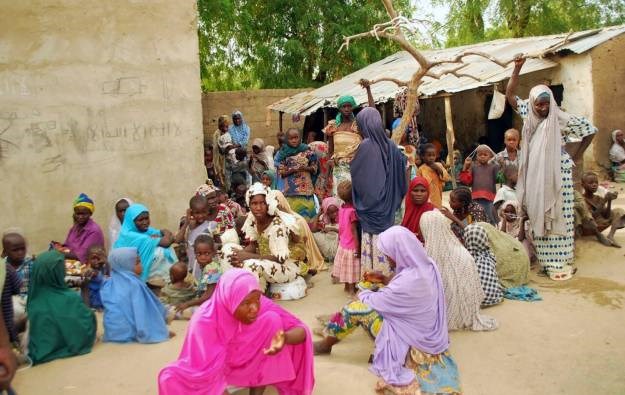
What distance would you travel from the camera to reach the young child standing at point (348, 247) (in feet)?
18.9

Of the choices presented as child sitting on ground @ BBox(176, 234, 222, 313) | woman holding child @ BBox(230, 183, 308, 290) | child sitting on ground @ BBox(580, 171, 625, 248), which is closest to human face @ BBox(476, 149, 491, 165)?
child sitting on ground @ BBox(580, 171, 625, 248)

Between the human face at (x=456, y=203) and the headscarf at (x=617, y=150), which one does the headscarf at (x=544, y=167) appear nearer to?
the human face at (x=456, y=203)

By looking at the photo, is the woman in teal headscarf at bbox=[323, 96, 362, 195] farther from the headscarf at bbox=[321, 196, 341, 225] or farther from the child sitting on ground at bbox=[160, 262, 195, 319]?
the child sitting on ground at bbox=[160, 262, 195, 319]

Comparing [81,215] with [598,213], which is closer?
[81,215]

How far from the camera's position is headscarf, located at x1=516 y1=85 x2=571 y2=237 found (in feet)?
19.0

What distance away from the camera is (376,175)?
18.0 feet

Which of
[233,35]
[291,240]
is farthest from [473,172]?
[233,35]

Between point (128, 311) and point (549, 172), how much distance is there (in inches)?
154

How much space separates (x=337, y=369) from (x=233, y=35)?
15.2 m

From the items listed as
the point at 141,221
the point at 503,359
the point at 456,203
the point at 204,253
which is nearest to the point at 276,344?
the point at 503,359

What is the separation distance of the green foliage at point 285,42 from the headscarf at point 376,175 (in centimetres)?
1263

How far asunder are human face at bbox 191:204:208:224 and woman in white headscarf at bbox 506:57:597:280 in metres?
3.17

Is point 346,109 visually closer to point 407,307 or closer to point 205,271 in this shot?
point 205,271

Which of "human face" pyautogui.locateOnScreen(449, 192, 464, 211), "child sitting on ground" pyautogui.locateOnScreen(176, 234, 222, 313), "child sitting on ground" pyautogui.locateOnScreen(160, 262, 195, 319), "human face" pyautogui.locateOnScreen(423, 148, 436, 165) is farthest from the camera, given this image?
"human face" pyautogui.locateOnScreen(423, 148, 436, 165)
